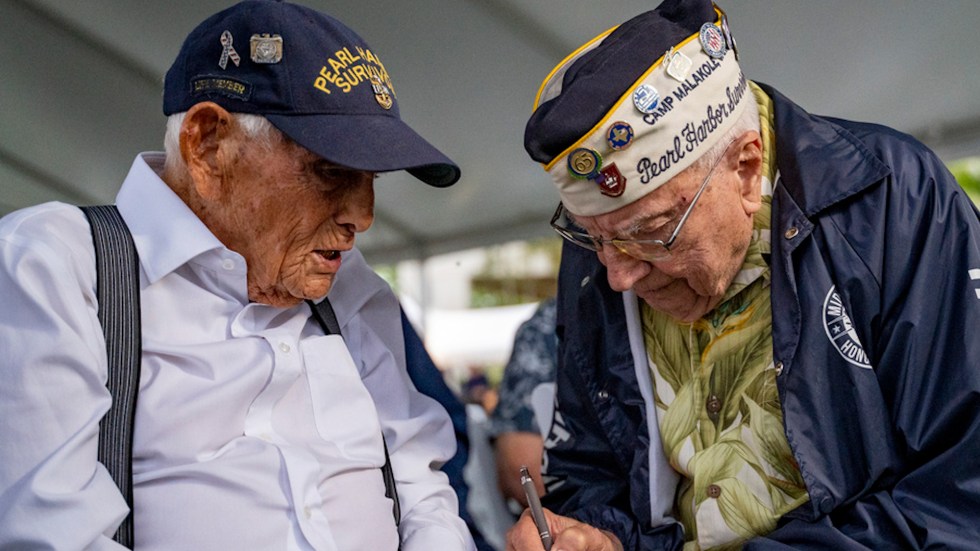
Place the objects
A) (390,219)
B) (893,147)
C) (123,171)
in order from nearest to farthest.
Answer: (893,147), (123,171), (390,219)

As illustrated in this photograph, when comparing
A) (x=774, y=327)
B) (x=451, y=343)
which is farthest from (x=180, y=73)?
(x=451, y=343)

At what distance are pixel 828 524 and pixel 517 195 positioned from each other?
3091 millimetres

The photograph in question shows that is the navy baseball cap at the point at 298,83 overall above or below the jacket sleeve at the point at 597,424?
above

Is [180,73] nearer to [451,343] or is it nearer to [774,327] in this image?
[774,327]

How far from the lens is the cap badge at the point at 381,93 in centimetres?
173

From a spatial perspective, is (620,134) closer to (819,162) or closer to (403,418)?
(819,162)

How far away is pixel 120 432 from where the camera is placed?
4.99 ft

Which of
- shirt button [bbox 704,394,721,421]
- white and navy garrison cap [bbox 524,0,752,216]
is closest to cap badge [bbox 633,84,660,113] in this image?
white and navy garrison cap [bbox 524,0,752,216]

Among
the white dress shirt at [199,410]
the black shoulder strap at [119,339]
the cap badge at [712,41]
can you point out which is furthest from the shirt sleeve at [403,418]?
the cap badge at [712,41]

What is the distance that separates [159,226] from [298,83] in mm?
346

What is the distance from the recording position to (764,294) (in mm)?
1870

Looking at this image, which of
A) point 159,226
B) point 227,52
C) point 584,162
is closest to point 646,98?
point 584,162

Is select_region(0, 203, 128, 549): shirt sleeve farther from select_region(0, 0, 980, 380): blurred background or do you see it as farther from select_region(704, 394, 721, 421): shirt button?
select_region(0, 0, 980, 380): blurred background

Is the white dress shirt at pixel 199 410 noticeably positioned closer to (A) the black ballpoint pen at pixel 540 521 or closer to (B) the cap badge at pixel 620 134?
(A) the black ballpoint pen at pixel 540 521
